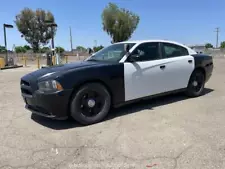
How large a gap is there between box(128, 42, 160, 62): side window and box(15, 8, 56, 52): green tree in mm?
44123

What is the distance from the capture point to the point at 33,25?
4578 cm

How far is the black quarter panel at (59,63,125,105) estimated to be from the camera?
3451 millimetres

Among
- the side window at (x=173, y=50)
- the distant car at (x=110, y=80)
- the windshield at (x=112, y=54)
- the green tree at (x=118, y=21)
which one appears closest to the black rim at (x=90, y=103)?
the distant car at (x=110, y=80)

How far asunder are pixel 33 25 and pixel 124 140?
4815 cm

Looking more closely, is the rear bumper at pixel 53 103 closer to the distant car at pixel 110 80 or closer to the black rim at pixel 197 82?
the distant car at pixel 110 80

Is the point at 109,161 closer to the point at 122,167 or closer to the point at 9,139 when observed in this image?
the point at 122,167

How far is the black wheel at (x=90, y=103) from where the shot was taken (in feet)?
11.7


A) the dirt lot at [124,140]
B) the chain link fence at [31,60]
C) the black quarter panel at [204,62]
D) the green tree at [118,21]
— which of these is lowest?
the dirt lot at [124,140]

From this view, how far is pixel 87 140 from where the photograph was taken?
3.13m

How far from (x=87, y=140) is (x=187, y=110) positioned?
2345 millimetres

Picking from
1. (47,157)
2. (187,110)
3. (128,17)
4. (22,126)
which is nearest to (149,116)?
(187,110)

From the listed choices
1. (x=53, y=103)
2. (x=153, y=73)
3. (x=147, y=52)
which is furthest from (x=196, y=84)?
(x=53, y=103)

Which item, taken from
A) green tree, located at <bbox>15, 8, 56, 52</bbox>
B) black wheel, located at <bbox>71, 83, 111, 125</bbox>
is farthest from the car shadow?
green tree, located at <bbox>15, 8, 56, 52</bbox>

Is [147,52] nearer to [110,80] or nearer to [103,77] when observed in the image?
[110,80]
